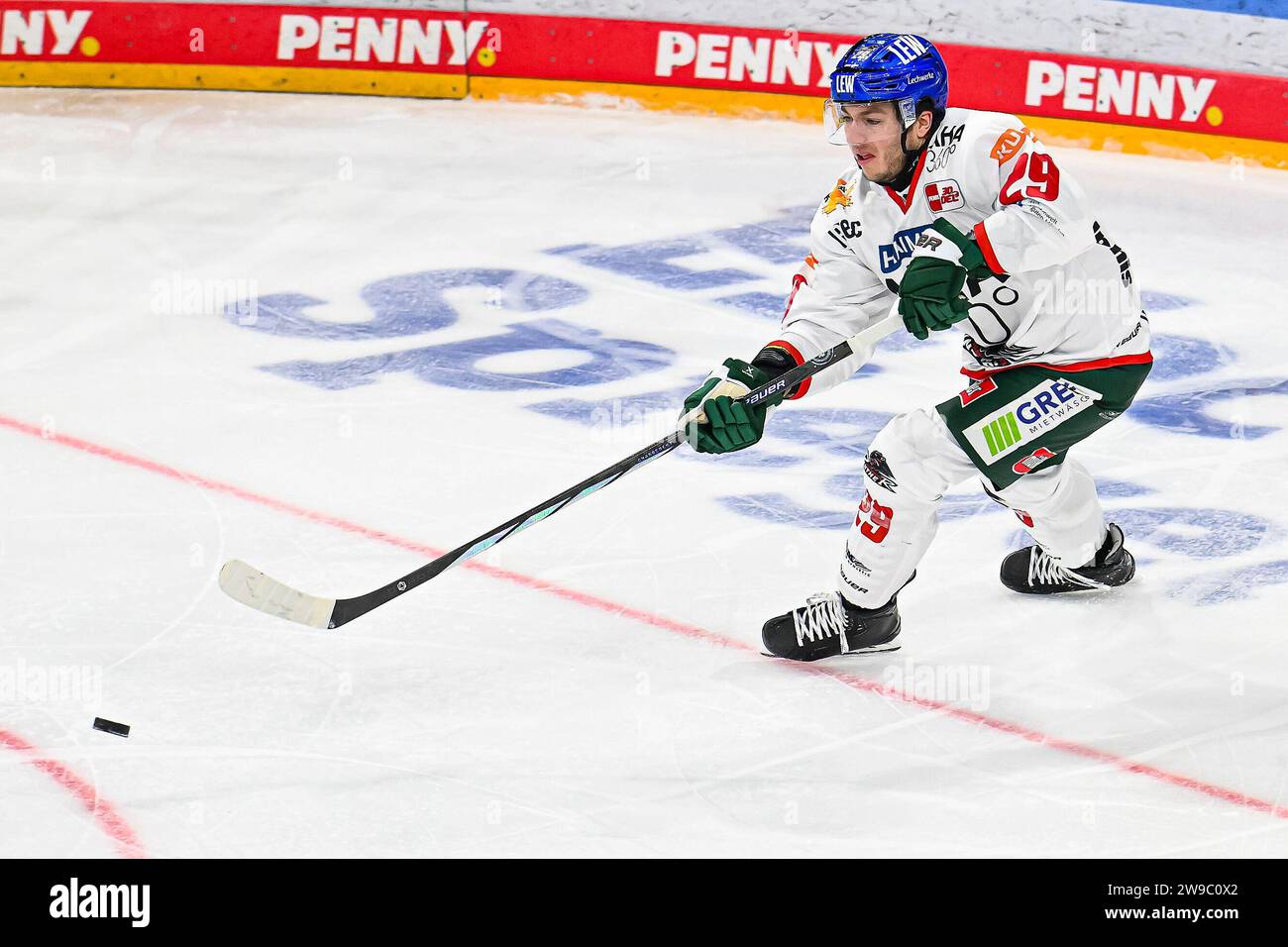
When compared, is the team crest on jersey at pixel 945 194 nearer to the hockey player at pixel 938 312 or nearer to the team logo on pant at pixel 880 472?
the hockey player at pixel 938 312

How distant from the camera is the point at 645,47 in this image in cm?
825

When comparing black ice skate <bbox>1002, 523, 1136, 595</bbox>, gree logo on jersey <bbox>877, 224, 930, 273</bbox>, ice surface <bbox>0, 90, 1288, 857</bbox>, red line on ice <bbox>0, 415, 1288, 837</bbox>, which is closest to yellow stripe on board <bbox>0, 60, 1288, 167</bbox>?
ice surface <bbox>0, 90, 1288, 857</bbox>

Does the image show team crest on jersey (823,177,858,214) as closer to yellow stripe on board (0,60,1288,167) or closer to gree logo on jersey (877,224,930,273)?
gree logo on jersey (877,224,930,273)

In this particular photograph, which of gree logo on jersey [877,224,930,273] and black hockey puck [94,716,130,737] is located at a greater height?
gree logo on jersey [877,224,930,273]

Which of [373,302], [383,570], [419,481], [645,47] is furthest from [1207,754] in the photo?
[645,47]

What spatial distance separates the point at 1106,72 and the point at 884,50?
181 inches

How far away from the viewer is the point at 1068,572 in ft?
13.0

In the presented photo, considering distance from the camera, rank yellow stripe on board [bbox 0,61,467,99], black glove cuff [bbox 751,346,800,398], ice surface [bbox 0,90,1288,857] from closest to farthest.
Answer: ice surface [bbox 0,90,1288,857] → black glove cuff [bbox 751,346,800,398] → yellow stripe on board [bbox 0,61,467,99]

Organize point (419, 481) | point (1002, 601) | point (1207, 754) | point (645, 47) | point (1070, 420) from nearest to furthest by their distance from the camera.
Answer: point (1207, 754)
point (1070, 420)
point (1002, 601)
point (419, 481)
point (645, 47)

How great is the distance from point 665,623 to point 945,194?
1.13 metres

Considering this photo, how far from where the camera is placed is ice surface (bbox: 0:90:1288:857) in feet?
10.4

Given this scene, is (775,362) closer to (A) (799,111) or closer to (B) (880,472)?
(B) (880,472)

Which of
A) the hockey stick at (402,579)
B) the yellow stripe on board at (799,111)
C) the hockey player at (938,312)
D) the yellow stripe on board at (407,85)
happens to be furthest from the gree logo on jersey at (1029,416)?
the yellow stripe on board at (407,85)
